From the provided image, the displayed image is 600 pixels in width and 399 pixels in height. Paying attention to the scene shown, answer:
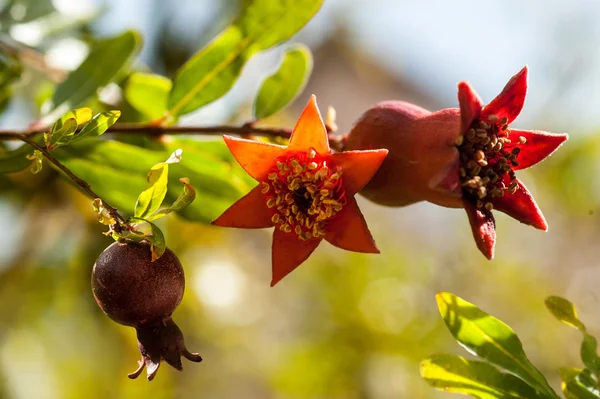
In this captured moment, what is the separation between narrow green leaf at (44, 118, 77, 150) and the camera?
708mm

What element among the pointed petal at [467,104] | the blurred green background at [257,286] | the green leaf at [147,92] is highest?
the pointed petal at [467,104]

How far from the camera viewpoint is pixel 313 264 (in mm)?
2445

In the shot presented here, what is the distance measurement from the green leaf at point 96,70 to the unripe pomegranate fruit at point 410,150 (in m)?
0.47

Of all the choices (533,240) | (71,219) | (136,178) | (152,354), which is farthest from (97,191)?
(533,240)

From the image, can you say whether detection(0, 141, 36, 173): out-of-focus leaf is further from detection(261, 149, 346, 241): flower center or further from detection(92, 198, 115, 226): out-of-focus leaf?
detection(261, 149, 346, 241): flower center

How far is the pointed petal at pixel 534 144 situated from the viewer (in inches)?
32.3

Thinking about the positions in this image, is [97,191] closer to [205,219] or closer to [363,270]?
[205,219]

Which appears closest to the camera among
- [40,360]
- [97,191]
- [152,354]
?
[152,354]

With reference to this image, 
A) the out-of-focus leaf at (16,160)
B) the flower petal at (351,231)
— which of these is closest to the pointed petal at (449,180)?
the flower petal at (351,231)

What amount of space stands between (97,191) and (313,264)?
1542mm

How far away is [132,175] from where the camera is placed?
3.24 ft

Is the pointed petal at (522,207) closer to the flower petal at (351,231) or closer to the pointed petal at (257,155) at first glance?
the flower petal at (351,231)

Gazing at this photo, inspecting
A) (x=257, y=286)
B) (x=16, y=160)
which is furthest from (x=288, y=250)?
(x=257, y=286)

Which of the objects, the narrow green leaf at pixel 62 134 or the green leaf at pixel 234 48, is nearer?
the narrow green leaf at pixel 62 134
